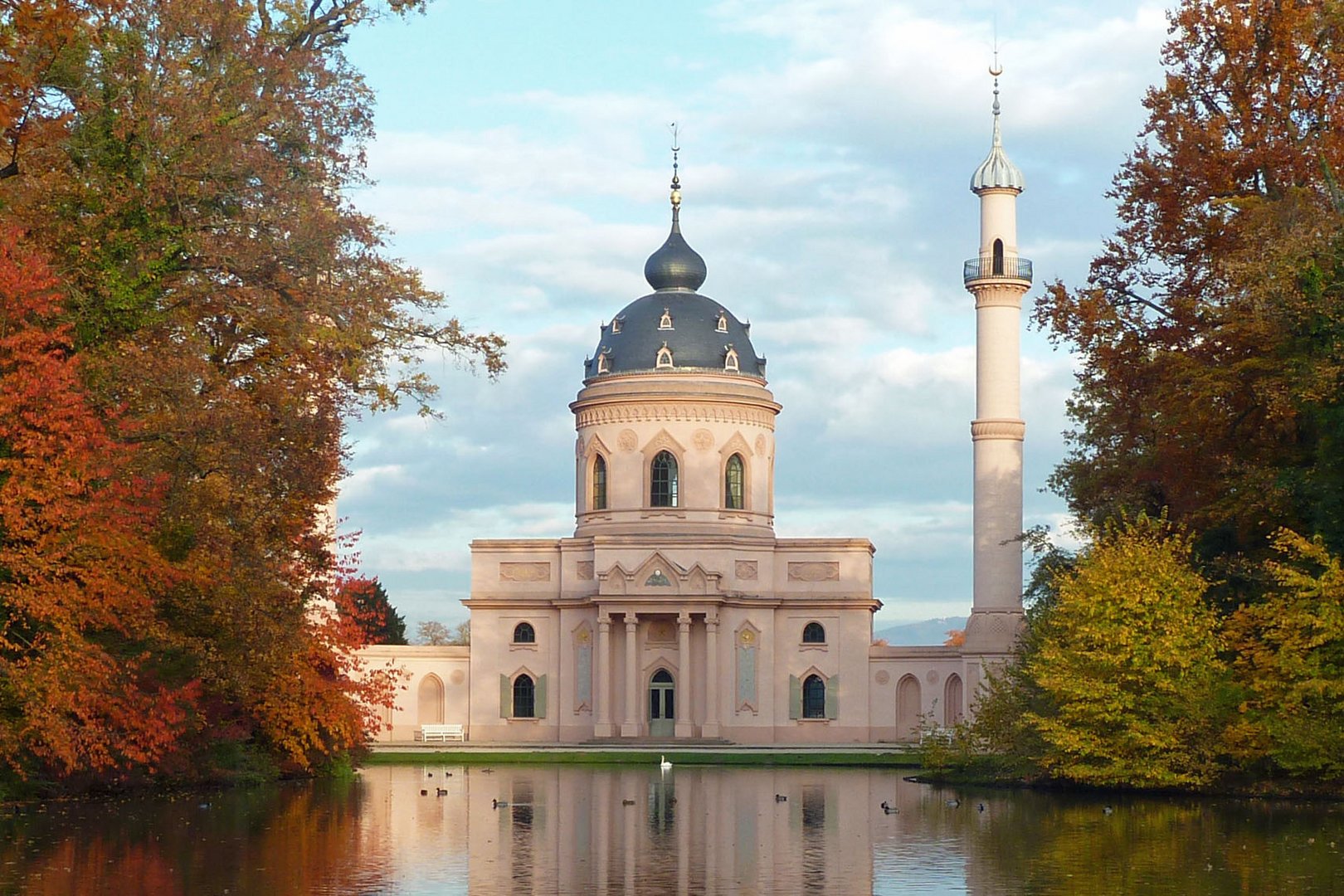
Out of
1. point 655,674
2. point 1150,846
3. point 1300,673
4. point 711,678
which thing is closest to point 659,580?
point 655,674

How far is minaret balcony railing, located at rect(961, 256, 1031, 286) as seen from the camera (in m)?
60.0

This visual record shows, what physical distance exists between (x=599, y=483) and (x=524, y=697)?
8.42m

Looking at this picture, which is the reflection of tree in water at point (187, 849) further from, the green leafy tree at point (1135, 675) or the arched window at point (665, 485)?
the arched window at point (665, 485)

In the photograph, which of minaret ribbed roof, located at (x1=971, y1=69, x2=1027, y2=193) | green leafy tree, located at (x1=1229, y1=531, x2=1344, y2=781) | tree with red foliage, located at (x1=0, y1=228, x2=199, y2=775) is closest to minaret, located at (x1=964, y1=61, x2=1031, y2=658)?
minaret ribbed roof, located at (x1=971, y1=69, x2=1027, y2=193)

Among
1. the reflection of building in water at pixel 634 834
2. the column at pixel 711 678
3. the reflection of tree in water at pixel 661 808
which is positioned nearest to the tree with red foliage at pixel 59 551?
the reflection of building in water at pixel 634 834

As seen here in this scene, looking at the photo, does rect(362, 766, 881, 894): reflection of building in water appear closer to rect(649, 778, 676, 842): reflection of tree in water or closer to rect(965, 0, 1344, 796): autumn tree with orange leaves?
rect(649, 778, 676, 842): reflection of tree in water

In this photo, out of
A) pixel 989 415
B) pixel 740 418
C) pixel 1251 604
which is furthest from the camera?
pixel 740 418

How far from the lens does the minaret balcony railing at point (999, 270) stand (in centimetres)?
6000

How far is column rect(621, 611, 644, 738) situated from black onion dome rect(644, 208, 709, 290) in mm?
14016

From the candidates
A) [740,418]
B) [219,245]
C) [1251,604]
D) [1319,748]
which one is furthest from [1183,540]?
[740,418]

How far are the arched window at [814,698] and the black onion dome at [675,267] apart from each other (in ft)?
53.0

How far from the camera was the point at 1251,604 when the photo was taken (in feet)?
108

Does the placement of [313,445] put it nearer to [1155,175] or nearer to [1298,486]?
[1298,486]

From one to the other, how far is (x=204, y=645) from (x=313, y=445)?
4043 mm
